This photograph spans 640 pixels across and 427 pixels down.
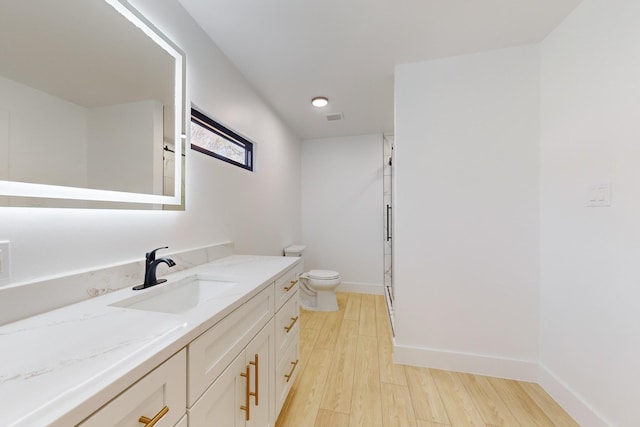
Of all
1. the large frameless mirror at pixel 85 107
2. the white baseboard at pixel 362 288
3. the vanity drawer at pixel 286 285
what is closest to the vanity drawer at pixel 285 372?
the vanity drawer at pixel 286 285

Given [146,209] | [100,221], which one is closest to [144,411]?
[100,221]

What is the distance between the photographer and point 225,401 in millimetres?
826

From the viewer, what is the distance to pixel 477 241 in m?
1.83

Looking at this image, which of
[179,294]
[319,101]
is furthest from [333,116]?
[179,294]

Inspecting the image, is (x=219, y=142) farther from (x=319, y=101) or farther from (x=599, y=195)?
(x=599, y=195)

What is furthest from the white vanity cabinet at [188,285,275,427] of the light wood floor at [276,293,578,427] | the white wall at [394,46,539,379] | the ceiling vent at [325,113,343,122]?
the ceiling vent at [325,113,343,122]

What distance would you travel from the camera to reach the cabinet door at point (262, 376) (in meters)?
1.00

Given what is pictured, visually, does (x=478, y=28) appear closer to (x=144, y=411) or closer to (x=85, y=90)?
(x=85, y=90)

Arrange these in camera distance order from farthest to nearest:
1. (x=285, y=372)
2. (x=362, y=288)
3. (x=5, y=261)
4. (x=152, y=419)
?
(x=362, y=288) → (x=285, y=372) → (x=5, y=261) → (x=152, y=419)

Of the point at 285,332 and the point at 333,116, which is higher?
the point at 333,116

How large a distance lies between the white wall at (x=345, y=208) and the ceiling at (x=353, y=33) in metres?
1.34

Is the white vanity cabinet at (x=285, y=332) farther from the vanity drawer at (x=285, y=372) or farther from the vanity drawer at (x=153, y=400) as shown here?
the vanity drawer at (x=153, y=400)

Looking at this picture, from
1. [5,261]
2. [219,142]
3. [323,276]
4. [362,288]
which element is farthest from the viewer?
[362,288]

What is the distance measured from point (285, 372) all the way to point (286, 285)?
49cm
